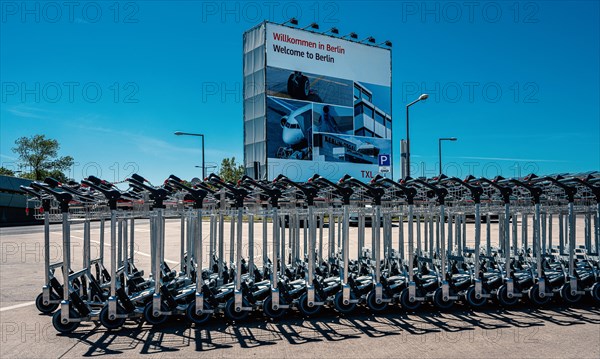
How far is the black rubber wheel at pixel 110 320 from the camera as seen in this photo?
6656 mm

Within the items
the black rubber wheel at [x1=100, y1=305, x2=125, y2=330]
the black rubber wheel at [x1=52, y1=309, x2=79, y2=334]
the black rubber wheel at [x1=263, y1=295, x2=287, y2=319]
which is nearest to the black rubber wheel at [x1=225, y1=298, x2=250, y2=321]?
the black rubber wheel at [x1=263, y1=295, x2=287, y2=319]

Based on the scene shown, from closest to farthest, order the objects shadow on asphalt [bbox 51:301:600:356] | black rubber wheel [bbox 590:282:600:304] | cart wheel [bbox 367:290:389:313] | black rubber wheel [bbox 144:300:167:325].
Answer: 1. shadow on asphalt [bbox 51:301:600:356]
2. black rubber wheel [bbox 144:300:167:325]
3. cart wheel [bbox 367:290:389:313]
4. black rubber wheel [bbox 590:282:600:304]

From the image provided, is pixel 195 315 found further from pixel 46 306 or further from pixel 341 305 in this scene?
pixel 46 306

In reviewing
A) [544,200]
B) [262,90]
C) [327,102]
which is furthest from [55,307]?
[327,102]

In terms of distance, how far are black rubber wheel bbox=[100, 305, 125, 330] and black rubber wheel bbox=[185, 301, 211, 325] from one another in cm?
93

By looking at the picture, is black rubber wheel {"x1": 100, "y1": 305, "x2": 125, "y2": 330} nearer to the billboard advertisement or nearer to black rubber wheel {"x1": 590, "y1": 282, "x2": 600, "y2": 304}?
black rubber wheel {"x1": 590, "y1": 282, "x2": 600, "y2": 304}

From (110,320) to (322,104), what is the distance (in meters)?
28.7

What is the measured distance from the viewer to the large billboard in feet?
103

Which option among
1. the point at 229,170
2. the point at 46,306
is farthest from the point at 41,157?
the point at 46,306

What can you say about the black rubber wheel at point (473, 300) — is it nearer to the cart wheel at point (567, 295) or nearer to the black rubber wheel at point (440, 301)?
the black rubber wheel at point (440, 301)

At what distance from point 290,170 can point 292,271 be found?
24366mm

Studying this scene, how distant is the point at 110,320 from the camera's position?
6688mm

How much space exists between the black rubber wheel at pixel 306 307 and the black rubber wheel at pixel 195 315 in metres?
1.41

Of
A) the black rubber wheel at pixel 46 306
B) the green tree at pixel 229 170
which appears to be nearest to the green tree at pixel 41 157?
the green tree at pixel 229 170
